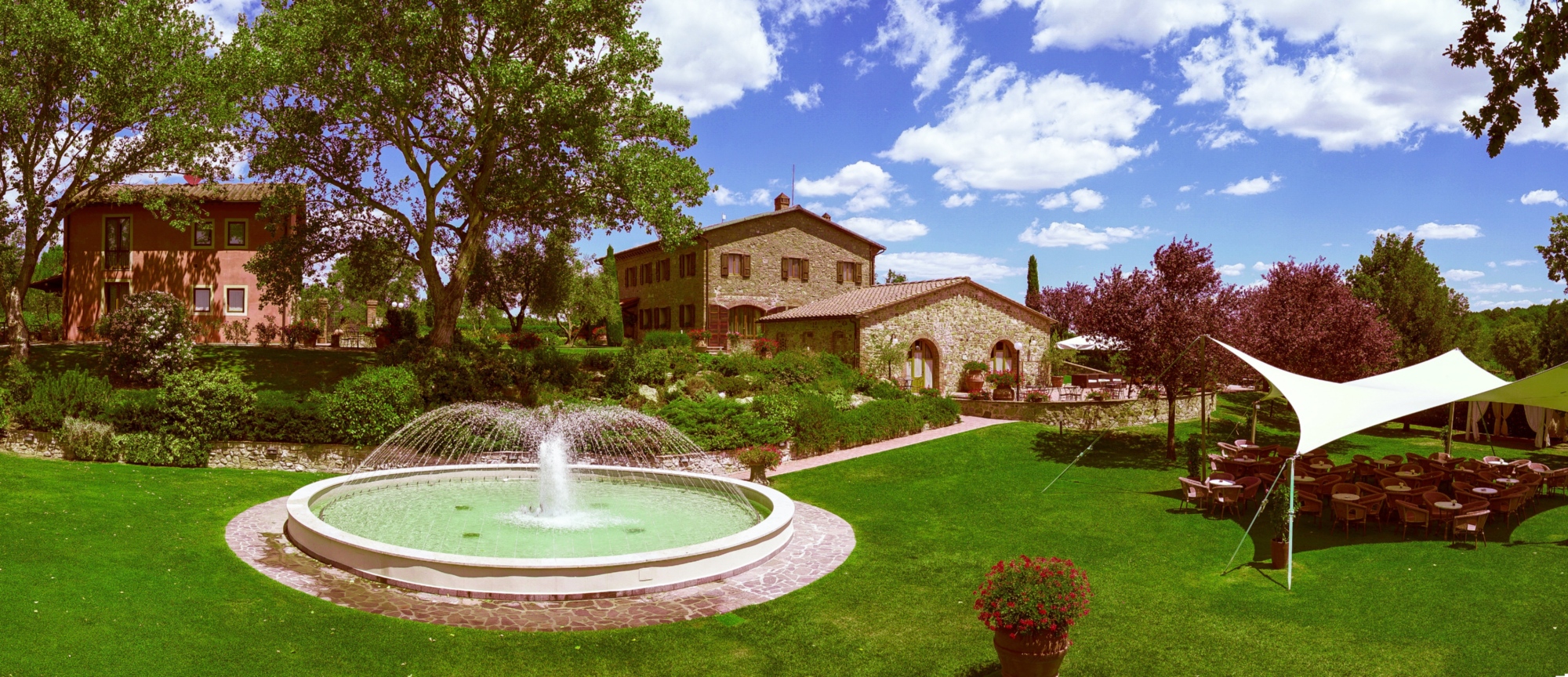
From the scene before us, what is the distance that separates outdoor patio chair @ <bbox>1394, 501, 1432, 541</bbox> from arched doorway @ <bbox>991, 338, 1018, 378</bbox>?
21.7 metres

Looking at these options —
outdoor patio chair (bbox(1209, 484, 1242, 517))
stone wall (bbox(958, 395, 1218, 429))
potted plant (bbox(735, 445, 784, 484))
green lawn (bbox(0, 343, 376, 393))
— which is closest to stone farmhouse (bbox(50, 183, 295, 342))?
green lawn (bbox(0, 343, 376, 393))

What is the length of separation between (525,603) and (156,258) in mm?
32194

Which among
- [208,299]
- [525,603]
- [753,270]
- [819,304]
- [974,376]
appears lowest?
[525,603]

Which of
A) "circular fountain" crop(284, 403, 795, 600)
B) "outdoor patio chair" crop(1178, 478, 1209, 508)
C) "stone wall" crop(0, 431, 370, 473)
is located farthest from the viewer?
"stone wall" crop(0, 431, 370, 473)

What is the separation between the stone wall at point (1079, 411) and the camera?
89.0 ft

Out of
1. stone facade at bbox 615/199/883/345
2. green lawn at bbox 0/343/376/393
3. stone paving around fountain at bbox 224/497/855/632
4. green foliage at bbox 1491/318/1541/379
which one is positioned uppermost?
stone facade at bbox 615/199/883/345

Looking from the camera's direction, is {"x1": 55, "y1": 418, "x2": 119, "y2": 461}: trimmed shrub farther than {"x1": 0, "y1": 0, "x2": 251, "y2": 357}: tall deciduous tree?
No

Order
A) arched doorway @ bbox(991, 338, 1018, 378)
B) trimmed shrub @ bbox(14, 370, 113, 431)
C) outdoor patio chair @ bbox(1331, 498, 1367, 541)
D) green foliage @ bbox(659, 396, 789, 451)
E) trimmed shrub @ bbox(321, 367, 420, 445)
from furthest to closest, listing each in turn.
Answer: arched doorway @ bbox(991, 338, 1018, 378) < green foliage @ bbox(659, 396, 789, 451) < trimmed shrub @ bbox(321, 367, 420, 445) < trimmed shrub @ bbox(14, 370, 113, 431) < outdoor patio chair @ bbox(1331, 498, 1367, 541)

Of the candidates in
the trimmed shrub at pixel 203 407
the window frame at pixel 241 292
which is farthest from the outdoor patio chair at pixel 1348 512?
the window frame at pixel 241 292

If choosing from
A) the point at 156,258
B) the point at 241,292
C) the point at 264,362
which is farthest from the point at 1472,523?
the point at 156,258

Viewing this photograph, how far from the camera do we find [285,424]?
1842cm

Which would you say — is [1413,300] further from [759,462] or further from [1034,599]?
[1034,599]

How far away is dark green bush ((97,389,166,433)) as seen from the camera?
17812 millimetres

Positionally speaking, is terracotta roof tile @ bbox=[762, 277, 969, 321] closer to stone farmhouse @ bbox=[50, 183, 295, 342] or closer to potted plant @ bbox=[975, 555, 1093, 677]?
stone farmhouse @ bbox=[50, 183, 295, 342]
